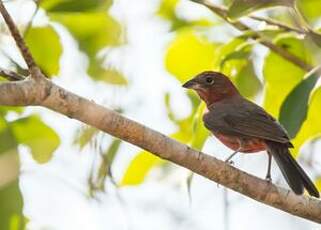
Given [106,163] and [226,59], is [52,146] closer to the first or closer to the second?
[106,163]

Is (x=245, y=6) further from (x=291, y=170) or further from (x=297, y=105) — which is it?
(x=291, y=170)

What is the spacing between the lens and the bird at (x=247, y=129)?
4.81 metres

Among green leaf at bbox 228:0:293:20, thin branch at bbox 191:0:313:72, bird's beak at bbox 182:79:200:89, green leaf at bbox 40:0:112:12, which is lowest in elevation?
bird's beak at bbox 182:79:200:89

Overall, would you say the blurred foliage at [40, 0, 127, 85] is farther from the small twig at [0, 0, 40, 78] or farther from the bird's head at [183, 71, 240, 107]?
the small twig at [0, 0, 40, 78]

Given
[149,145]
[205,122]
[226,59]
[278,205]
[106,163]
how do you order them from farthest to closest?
[205,122]
[226,59]
[106,163]
[278,205]
[149,145]

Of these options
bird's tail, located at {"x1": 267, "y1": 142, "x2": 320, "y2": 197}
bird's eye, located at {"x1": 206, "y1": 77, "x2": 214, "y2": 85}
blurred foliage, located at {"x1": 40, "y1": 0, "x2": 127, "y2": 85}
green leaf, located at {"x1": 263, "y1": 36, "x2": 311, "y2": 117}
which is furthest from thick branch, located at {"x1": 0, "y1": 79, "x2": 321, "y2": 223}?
bird's eye, located at {"x1": 206, "y1": 77, "x2": 214, "y2": 85}

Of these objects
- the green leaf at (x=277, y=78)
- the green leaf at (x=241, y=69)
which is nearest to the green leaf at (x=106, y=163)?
the green leaf at (x=241, y=69)

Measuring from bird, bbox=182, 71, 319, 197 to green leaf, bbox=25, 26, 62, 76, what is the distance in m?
0.95

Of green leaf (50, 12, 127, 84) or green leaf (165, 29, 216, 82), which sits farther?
green leaf (50, 12, 127, 84)

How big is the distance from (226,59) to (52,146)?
3.47 ft

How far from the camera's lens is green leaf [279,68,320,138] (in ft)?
13.3

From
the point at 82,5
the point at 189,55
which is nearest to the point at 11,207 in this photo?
the point at 82,5

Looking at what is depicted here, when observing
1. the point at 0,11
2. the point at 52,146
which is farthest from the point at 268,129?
the point at 0,11

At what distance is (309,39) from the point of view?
173 inches
